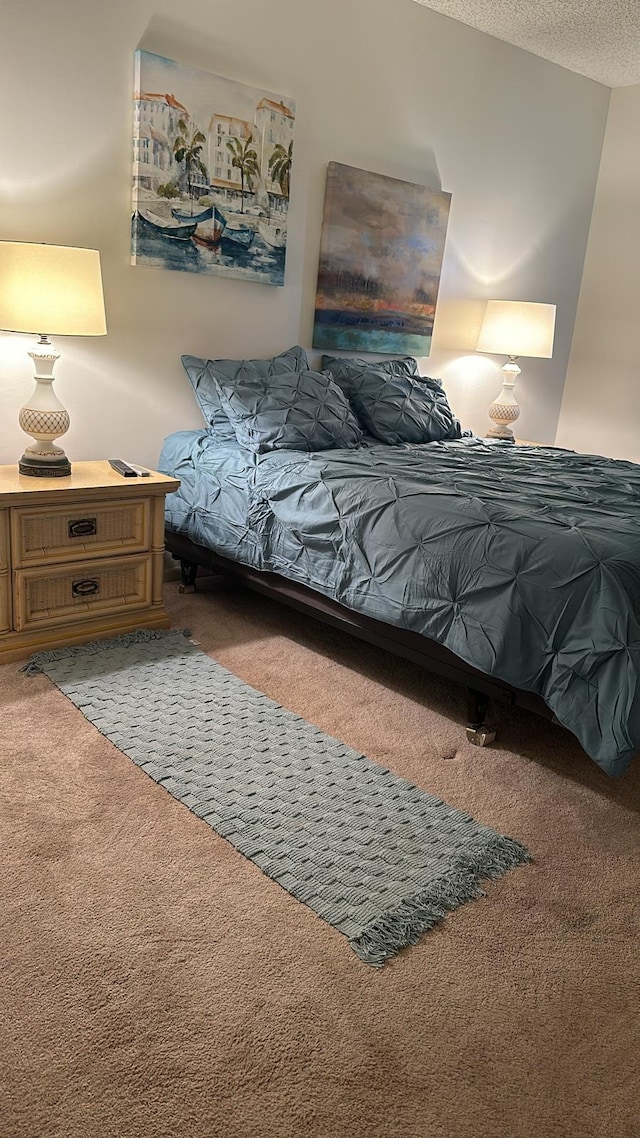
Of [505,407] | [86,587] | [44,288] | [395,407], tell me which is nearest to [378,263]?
[395,407]

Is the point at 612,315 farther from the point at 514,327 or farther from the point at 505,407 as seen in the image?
the point at 505,407

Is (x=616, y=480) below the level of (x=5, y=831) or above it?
above

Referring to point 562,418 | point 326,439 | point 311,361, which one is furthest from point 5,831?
point 562,418

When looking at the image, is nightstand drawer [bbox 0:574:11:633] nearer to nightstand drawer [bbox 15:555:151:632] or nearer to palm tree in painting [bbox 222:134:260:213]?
nightstand drawer [bbox 15:555:151:632]

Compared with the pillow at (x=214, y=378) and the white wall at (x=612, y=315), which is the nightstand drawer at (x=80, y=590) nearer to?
the pillow at (x=214, y=378)

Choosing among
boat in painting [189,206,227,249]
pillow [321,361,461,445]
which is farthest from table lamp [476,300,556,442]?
boat in painting [189,206,227,249]

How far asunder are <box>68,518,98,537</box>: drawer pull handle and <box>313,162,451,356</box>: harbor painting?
160 cm

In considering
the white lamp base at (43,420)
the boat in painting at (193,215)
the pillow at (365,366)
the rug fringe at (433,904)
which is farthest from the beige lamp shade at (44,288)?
the rug fringe at (433,904)

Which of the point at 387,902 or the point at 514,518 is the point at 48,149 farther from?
the point at 387,902

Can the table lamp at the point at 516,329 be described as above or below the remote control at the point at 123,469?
above

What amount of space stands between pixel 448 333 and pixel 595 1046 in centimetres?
370

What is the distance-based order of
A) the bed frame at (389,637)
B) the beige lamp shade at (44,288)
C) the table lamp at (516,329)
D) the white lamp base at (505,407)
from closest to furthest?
1. the bed frame at (389,637)
2. the beige lamp shade at (44,288)
3. the table lamp at (516,329)
4. the white lamp base at (505,407)

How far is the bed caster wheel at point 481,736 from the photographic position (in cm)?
237

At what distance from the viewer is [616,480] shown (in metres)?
3.07
